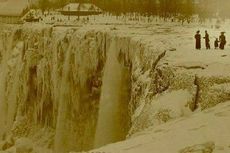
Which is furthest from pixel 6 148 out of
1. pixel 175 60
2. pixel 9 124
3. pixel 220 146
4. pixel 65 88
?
pixel 220 146

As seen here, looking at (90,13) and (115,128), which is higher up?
(90,13)

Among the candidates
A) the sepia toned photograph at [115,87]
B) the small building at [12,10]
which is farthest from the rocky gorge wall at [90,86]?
the small building at [12,10]

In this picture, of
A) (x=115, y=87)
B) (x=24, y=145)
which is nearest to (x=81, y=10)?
(x=24, y=145)

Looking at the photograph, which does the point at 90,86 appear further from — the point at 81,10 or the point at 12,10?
the point at 12,10

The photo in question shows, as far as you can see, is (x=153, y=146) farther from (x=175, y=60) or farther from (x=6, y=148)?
(x=6, y=148)

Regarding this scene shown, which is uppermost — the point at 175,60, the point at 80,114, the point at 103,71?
the point at 175,60
